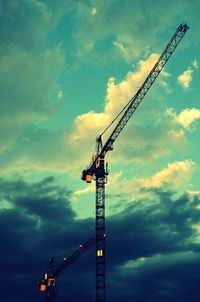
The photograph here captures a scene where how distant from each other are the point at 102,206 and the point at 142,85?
3157 centimetres

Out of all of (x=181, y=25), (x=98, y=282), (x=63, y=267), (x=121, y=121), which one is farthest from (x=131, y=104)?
(x=63, y=267)

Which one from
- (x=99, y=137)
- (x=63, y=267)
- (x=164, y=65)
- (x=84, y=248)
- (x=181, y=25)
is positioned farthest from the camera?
(x=63, y=267)

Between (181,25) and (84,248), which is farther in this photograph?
A: (84,248)

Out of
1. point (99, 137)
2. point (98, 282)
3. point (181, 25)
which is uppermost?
point (181, 25)

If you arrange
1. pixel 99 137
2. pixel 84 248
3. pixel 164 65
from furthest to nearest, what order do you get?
pixel 84 248, pixel 99 137, pixel 164 65

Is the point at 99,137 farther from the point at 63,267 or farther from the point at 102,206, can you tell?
the point at 63,267

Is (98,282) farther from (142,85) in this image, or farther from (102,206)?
(142,85)

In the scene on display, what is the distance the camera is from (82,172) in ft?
424

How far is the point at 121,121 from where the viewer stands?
403 ft

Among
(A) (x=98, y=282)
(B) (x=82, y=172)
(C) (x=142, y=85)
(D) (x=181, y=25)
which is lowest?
(A) (x=98, y=282)

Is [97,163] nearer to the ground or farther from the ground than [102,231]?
farther from the ground

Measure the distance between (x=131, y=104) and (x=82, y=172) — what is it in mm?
22807

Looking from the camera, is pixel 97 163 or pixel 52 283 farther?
pixel 52 283

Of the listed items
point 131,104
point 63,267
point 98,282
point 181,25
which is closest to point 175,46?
point 181,25
